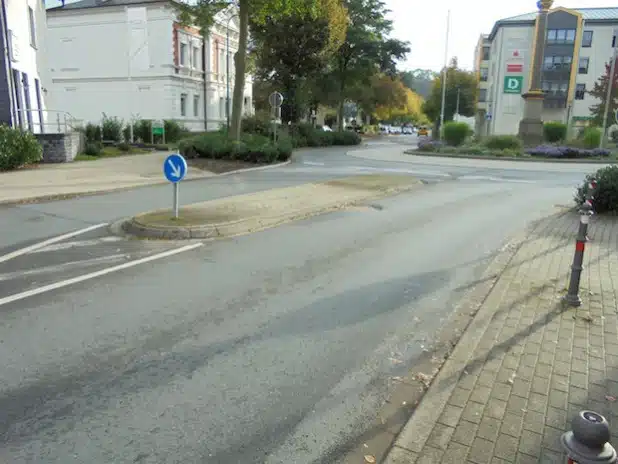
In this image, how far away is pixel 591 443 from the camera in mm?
1928

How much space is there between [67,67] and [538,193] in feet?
130

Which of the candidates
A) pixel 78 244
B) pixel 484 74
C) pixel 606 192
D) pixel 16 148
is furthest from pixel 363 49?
pixel 484 74

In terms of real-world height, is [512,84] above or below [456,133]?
above

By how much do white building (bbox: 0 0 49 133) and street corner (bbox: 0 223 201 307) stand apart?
13.4 meters

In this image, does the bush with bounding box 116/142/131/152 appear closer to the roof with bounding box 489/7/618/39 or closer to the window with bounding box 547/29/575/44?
the roof with bounding box 489/7/618/39

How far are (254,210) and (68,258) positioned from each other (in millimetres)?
4153

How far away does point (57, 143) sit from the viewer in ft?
63.7

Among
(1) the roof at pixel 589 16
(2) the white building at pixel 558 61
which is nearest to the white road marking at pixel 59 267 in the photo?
(2) the white building at pixel 558 61

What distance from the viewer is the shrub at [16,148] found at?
637 inches

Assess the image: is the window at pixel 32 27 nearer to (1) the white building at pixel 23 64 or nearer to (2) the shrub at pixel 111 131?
(1) the white building at pixel 23 64

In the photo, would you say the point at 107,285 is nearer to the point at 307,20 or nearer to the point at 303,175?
the point at 303,175

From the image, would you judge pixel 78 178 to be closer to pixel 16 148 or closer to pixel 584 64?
pixel 16 148

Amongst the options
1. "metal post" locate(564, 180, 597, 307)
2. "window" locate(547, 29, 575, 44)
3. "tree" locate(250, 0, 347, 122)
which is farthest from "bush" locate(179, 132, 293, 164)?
"window" locate(547, 29, 575, 44)

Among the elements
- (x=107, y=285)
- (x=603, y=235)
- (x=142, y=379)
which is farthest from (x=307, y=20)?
(x=142, y=379)
